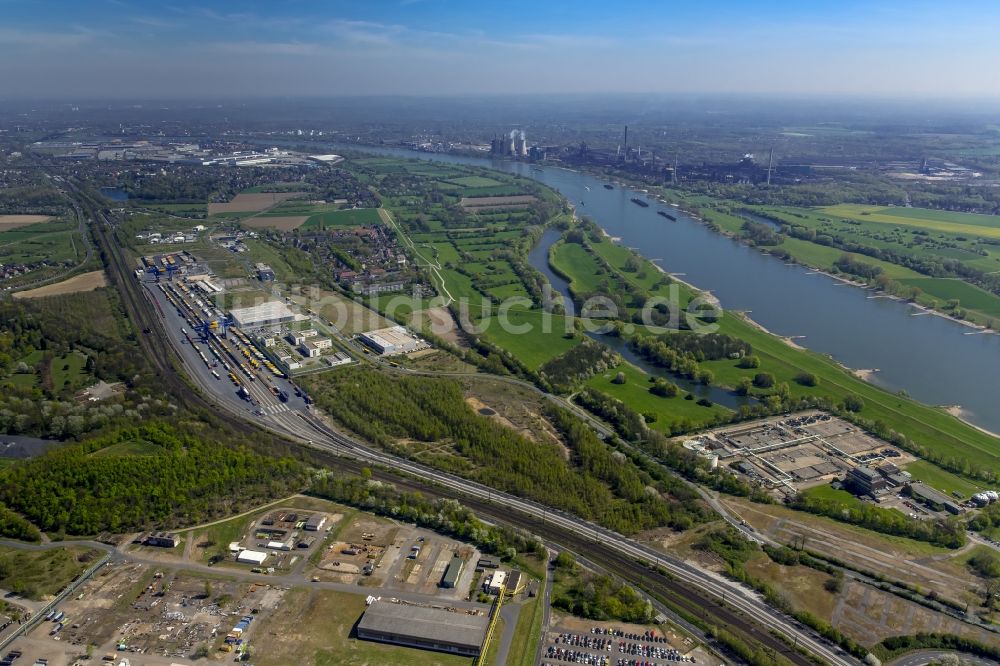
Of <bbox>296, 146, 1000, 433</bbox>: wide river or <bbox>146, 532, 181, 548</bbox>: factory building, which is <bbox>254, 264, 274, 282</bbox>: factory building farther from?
<bbox>146, 532, 181, 548</bbox>: factory building

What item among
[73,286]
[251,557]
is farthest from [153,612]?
[73,286]

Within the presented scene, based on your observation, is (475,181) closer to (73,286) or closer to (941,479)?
(73,286)

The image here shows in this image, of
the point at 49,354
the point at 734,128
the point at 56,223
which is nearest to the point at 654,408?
the point at 49,354

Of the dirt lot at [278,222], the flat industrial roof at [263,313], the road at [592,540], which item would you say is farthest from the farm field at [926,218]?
the flat industrial roof at [263,313]

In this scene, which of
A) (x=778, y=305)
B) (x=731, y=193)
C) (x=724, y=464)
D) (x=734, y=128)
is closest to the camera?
(x=724, y=464)

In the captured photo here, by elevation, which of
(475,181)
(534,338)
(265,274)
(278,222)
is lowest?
(534,338)

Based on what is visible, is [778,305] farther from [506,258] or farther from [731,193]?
[731,193]
